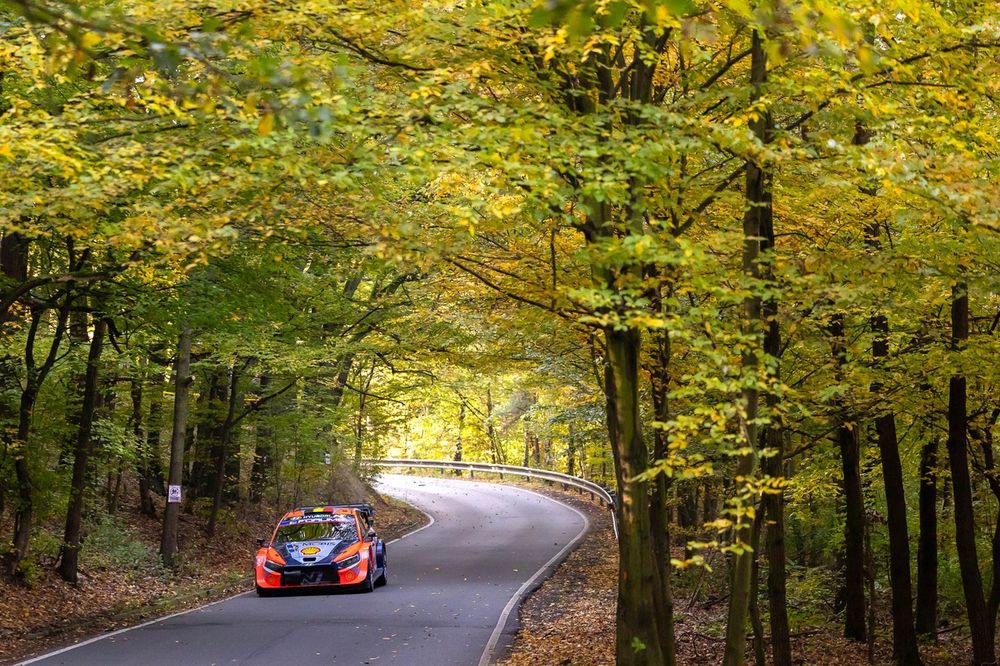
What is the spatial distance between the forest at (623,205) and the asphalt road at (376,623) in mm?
3178

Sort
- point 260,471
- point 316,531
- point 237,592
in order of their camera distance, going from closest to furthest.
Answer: point 316,531 < point 237,592 < point 260,471

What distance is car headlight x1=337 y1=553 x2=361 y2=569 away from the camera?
681 inches

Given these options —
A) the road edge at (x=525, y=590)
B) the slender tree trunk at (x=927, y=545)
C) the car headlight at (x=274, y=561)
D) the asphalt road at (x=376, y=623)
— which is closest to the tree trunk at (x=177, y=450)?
the asphalt road at (x=376, y=623)

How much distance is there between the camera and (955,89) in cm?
844

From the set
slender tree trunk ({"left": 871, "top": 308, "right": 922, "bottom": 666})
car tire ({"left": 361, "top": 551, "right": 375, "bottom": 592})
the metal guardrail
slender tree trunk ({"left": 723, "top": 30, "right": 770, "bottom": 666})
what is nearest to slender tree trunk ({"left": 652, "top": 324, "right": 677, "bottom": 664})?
slender tree trunk ({"left": 723, "top": 30, "right": 770, "bottom": 666})

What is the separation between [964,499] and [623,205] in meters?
5.78

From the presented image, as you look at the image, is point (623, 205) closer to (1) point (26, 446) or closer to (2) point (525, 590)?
(2) point (525, 590)

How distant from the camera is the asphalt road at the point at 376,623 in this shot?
11.5 m

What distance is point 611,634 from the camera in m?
13.3

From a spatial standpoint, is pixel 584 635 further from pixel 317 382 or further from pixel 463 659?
pixel 317 382

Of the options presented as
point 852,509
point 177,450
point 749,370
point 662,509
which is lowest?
point 852,509

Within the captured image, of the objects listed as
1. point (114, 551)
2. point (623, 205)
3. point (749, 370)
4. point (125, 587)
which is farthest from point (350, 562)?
point (749, 370)

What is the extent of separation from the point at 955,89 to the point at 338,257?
31.9 ft

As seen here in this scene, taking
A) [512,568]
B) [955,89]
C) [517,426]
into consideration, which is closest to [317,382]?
[512,568]
